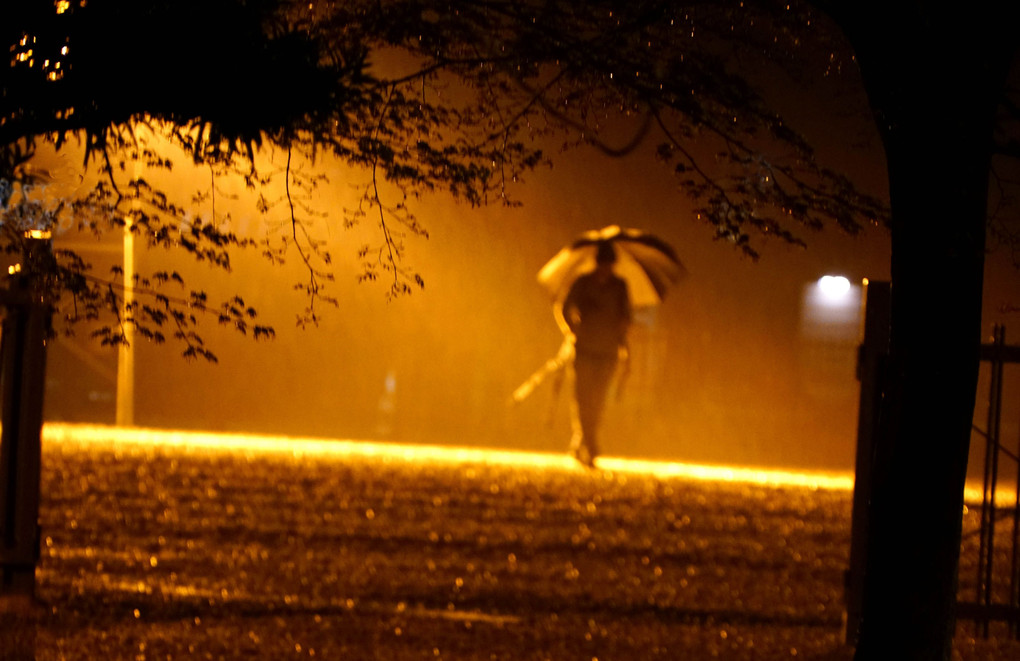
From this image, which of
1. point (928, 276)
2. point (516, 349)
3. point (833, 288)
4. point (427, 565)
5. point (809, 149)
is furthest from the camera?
point (516, 349)

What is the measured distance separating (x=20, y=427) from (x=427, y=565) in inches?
96.3

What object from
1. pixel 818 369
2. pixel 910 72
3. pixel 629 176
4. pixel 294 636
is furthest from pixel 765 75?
pixel 818 369

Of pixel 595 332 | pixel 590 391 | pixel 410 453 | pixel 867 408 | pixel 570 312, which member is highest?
pixel 570 312

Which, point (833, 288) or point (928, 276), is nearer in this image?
point (928, 276)

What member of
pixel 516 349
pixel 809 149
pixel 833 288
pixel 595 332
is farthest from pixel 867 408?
pixel 516 349

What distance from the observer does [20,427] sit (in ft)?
19.5

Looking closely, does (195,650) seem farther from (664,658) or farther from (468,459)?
(468,459)

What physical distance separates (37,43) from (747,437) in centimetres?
1451

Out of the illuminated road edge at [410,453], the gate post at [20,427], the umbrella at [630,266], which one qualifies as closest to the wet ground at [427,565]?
the gate post at [20,427]

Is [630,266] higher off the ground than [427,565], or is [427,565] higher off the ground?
[630,266]

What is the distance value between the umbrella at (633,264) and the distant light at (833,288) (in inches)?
274

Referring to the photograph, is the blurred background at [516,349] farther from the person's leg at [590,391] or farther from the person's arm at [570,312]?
the person's arm at [570,312]

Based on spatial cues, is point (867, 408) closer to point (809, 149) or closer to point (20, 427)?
point (809, 149)

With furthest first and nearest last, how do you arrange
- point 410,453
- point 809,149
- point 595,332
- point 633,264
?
point 410,453
point 633,264
point 595,332
point 809,149
